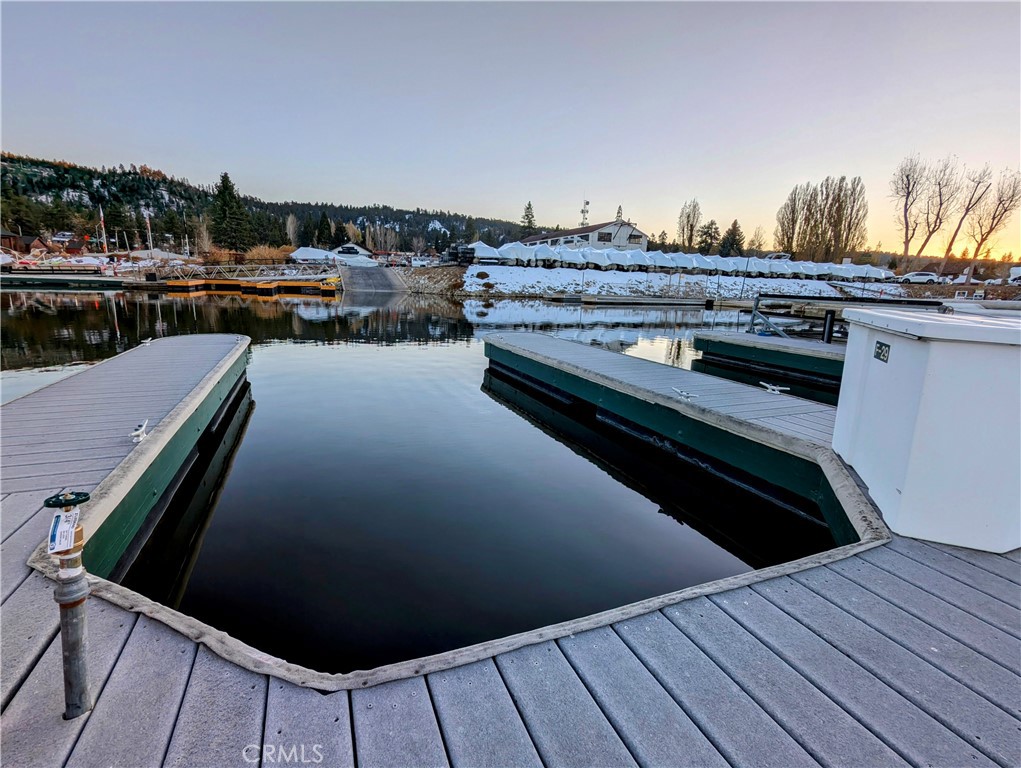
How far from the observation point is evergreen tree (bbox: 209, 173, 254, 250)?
49094 mm

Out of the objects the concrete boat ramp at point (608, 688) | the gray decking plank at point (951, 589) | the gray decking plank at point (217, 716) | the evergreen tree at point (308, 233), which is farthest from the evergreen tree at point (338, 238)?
the gray decking plank at point (951, 589)

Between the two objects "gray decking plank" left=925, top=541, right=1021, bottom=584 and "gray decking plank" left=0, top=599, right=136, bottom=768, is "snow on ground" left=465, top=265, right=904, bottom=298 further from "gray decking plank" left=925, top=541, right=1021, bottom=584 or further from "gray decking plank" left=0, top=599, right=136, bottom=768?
"gray decking plank" left=0, top=599, right=136, bottom=768

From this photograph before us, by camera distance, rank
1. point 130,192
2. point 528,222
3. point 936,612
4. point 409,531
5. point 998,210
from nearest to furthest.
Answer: point 936,612, point 409,531, point 998,210, point 528,222, point 130,192

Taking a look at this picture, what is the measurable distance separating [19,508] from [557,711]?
357 cm

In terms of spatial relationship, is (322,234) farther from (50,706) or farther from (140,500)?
(50,706)

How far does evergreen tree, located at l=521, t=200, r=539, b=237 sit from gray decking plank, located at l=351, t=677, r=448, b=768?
9137cm

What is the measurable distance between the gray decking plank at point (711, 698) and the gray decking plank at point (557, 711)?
327 mm

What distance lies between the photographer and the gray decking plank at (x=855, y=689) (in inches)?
62.5

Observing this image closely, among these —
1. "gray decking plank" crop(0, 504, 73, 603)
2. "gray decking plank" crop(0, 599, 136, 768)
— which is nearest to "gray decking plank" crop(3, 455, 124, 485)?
"gray decking plank" crop(0, 504, 73, 603)

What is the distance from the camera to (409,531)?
4316mm

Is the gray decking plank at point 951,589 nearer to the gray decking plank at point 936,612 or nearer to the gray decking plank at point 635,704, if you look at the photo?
the gray decking plank at point 936,612

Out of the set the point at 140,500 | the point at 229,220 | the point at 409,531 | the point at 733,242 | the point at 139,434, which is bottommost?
the point at 409,531

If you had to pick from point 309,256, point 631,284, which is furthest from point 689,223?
point 309,256

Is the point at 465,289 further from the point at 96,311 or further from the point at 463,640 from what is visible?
the point at 463,640
